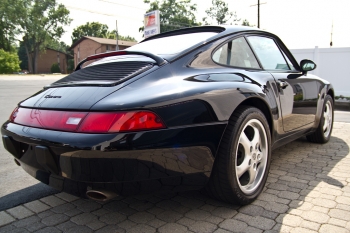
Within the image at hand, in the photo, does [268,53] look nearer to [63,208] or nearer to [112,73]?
[112,73]

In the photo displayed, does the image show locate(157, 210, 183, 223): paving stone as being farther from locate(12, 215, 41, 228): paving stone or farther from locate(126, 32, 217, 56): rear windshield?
locate(126, 32, 217, 56): rear windshield

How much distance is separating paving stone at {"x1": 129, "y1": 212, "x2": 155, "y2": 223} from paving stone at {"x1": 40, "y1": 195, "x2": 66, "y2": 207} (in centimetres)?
68

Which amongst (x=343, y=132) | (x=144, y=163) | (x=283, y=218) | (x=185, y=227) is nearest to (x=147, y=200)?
(x=185, y=227)

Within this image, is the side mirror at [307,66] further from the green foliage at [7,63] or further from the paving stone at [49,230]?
the green foliage at [7,63]

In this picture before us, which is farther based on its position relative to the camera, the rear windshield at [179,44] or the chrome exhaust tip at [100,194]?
the rear windshield at [179,44]

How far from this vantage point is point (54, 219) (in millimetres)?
2164

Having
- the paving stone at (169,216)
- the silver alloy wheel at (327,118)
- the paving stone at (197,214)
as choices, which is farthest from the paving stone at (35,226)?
the silver alloy wheel at (327,118)

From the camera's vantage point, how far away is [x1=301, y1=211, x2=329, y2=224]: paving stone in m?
2.07

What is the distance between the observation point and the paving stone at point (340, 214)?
6.90 ft

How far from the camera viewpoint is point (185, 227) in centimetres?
200

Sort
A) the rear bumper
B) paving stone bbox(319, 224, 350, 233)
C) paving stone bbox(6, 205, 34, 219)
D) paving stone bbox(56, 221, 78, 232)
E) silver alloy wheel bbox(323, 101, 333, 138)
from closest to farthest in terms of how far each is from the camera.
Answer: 1. the rear bumper
2. paving stone bbox(319, 224, 350, 233)
3. paving stone bbox(56, 221, 78, 232)
4. paving stone bbox(6, 205, 34, 219)
5. silver alloy wheel bbox(323, 101, 333, 138)

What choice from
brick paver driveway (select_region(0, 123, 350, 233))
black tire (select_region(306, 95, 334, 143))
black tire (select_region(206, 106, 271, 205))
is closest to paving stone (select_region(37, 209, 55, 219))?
brick paver driveway (select_region(0, 123, 350, 233))

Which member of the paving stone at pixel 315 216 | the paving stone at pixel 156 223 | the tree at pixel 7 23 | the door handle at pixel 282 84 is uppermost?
the tree at pixel 7 23

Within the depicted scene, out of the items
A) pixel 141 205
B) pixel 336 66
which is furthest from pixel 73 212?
pixel 336 66
